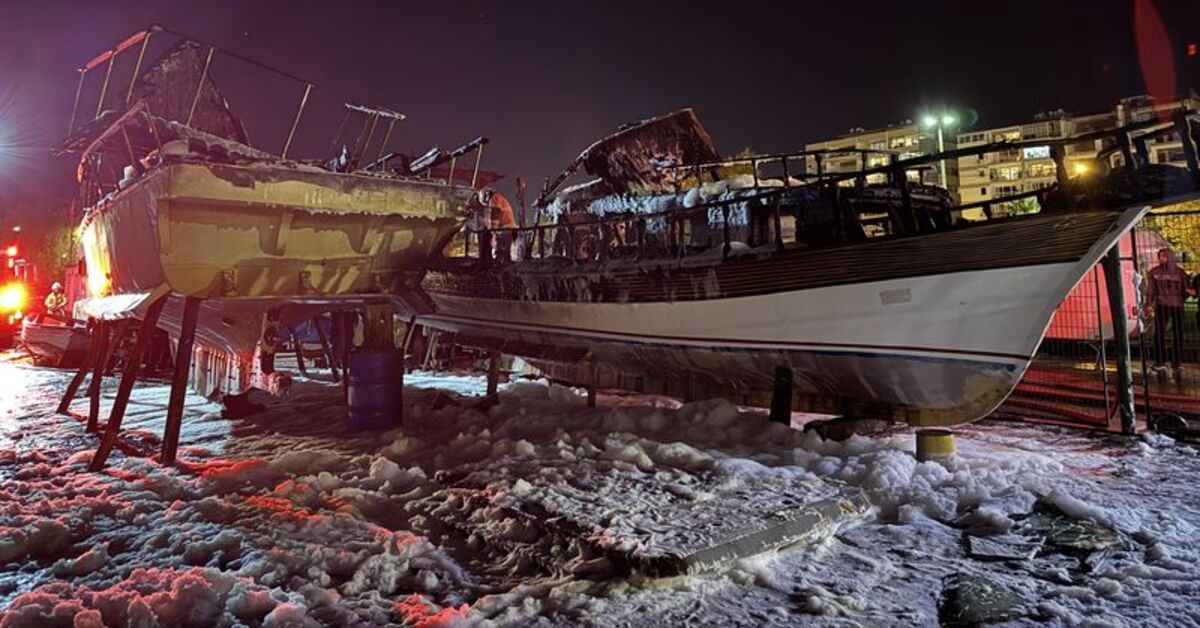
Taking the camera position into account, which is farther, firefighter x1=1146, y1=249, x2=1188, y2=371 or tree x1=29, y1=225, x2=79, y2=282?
tree x1=29, y1=225, x2=79, y2=282

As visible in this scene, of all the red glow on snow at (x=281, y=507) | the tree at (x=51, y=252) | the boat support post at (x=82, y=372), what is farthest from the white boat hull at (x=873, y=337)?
the tree at (x=51, y=252)

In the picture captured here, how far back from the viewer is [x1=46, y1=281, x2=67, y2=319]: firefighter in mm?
16900

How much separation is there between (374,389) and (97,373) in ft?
12.2

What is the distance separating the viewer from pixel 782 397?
654cm

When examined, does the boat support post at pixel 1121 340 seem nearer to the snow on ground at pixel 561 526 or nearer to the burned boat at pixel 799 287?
the snow on ground at pixel 561 526

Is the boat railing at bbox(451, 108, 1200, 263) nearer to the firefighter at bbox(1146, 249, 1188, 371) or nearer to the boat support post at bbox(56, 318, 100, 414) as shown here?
the firefighter at bbox(1146, 249, 1188, 371)

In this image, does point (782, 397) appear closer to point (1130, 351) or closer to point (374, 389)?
point (374, 389)

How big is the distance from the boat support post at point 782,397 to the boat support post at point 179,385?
569 cm

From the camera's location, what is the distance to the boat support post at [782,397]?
6.46 m

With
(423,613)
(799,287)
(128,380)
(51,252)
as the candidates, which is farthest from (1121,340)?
(51,252)

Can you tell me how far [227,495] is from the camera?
4797mm

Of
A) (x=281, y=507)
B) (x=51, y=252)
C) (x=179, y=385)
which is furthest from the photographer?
(x=51, y=252)

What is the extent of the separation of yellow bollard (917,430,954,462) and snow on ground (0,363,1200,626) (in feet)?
0.39

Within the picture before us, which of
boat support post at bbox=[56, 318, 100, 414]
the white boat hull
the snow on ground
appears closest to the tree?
boat support post at bbox=[56, 318, 100, 414]
